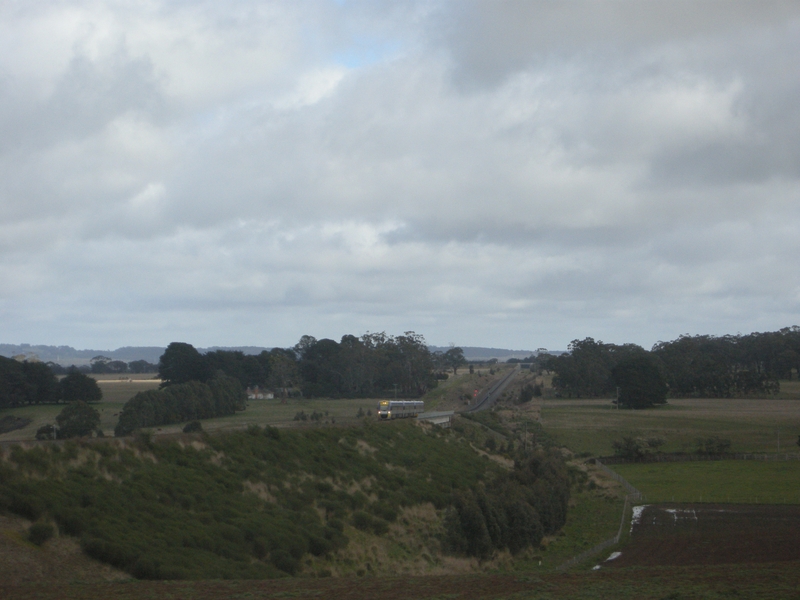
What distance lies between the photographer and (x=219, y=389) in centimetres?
7938

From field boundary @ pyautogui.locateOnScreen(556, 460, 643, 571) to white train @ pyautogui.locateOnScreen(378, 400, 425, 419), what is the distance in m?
19.7

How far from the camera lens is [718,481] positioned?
6119cm

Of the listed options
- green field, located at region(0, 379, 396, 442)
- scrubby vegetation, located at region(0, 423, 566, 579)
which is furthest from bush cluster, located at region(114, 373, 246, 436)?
scrubby vegetation, located at region(0, 423, 566, 579)

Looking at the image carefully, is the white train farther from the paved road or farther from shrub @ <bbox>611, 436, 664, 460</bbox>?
the paved road

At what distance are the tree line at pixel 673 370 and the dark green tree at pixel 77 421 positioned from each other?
300 feet

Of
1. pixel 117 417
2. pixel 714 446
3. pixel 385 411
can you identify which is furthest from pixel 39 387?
pixel 714 446

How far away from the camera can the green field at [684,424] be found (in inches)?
3258

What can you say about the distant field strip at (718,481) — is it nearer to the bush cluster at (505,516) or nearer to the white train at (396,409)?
the bush cluster at (505,516)

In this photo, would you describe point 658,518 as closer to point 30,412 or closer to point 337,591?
point 337,591

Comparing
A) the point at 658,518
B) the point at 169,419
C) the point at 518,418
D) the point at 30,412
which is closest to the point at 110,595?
the point at 658,518

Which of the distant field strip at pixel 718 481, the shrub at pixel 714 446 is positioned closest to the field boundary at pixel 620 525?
the distant field strip at pixel 718 481

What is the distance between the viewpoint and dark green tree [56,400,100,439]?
54844 mm

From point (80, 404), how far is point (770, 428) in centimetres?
7849

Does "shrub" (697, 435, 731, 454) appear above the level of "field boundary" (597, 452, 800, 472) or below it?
above
